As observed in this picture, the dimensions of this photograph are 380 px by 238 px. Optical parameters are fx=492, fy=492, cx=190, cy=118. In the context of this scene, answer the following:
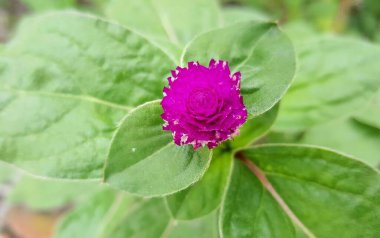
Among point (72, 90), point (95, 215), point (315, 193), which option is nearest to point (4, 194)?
point (95, 215)

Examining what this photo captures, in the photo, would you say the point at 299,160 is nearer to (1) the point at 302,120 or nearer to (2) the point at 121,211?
(1) the point at 302,120

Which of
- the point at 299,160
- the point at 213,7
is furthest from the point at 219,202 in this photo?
the point at 213,7

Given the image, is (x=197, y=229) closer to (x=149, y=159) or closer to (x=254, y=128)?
(x=254, y=128)

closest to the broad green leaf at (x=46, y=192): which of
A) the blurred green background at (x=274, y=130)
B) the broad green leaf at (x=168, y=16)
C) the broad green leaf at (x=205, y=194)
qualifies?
the blurred green background at (x=274, y=130)

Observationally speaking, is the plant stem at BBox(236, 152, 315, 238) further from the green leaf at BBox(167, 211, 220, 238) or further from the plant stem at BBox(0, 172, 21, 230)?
the plant stem at BBox(0, 172, 21, 230)

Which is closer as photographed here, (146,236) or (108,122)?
(108,122)

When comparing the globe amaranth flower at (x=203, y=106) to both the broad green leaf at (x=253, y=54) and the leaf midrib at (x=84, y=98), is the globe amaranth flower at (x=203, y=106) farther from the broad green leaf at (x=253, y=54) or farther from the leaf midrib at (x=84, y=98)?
the leaf midrib at (x=84, y=98)
